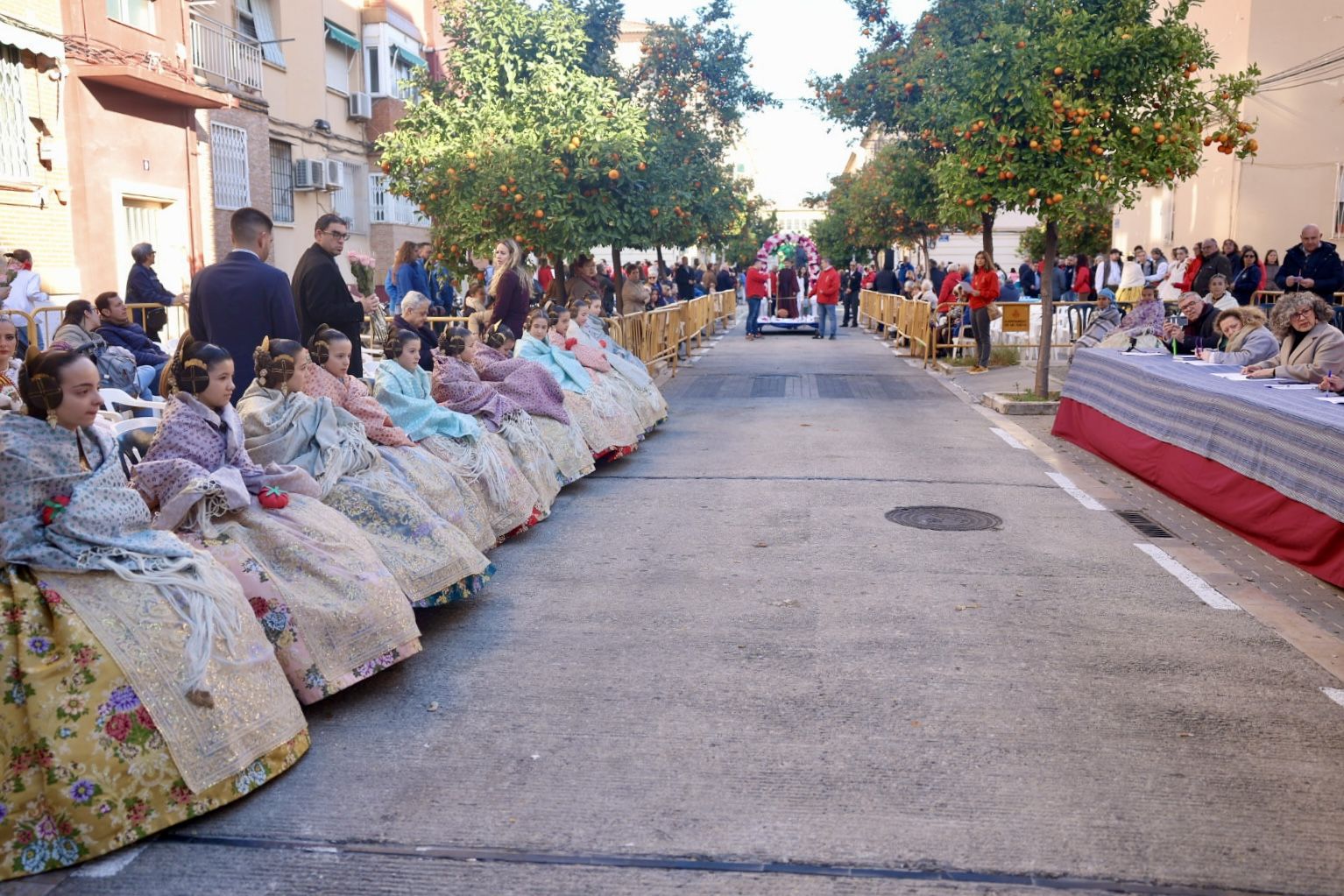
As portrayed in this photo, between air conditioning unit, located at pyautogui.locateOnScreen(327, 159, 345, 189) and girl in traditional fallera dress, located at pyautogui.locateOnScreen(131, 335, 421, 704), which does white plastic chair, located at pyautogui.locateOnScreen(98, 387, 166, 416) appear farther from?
air conditioning unit, located at pyautogui.locateOnScreen(327, 159, 345, 189)

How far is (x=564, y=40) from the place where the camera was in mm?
13016

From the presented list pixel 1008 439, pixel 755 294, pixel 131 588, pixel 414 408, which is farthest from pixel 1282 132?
pixel 131 588

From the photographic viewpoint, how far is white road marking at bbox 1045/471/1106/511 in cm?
866

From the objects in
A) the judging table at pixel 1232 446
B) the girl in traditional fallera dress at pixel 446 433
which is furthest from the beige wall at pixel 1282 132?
the girl in traditional fallera dress at pixel 446 433

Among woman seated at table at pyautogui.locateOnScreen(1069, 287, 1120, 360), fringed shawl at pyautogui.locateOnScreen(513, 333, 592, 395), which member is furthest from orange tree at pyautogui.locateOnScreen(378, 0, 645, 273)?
woman seated at table at pyautogui.locateOnScreen(1069, 287, 1120, 360)

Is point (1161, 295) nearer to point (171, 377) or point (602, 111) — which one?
point (602, 111)

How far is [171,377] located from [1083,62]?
10671 millimetres

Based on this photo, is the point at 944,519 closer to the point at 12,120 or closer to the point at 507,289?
the point at 507,289

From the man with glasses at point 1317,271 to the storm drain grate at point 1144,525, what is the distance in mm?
8622

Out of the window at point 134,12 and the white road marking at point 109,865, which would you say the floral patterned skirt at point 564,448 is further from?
the window at point 134,12

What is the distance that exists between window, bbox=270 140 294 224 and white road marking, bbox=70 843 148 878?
20.2 m

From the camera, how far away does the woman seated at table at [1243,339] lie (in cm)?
955

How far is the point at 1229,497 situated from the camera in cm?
780

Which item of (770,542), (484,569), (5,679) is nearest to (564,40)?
A: (770,542)
